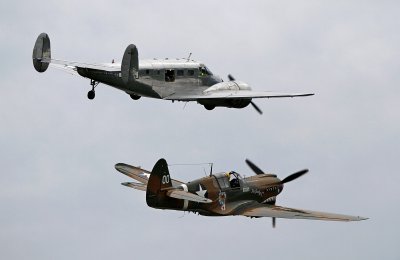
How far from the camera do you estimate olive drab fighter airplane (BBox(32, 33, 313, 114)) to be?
6059cm

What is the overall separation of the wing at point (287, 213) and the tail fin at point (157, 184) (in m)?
4.73

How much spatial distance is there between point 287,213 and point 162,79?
40.5 feet

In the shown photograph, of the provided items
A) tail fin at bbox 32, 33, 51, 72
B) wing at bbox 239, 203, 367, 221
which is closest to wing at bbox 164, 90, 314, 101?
tail fin at bbox 32, 33, 51, 72

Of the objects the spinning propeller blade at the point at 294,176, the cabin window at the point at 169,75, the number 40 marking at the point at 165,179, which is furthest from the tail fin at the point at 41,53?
the spinning propeller blade at the point at 294,176

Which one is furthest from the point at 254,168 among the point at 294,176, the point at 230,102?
the point at 230,102

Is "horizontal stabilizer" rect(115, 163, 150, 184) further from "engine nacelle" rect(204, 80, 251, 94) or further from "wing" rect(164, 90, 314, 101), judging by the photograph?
"engine nacelle" rect(204, 80, 251, 94)

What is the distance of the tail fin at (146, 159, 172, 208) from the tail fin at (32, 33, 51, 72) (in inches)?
488

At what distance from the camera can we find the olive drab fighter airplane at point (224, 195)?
5219 cm

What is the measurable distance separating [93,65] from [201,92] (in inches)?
269

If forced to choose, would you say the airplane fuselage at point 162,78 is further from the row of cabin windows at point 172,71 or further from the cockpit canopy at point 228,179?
the cockpit canopy at point 228,179

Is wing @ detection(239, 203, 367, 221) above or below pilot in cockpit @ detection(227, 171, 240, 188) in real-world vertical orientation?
below

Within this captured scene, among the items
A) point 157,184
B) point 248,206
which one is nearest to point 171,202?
point 157,184

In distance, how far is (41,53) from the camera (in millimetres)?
61750

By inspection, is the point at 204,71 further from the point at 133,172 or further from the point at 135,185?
the point at 135,185
